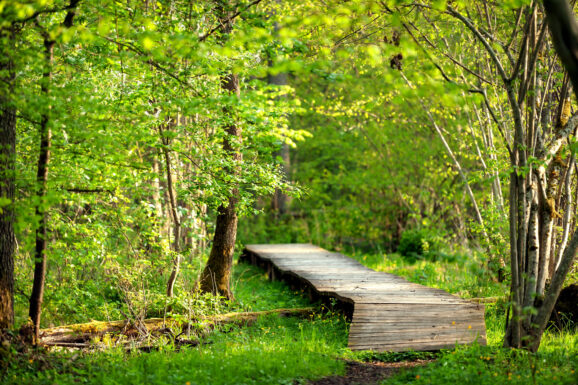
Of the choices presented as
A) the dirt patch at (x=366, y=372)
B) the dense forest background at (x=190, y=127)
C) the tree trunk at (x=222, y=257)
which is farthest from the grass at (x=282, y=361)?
the tree trunk at (x=222, y=257)

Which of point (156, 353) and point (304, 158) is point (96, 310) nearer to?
point (156, 353)

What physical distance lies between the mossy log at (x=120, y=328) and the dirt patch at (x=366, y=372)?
201cm

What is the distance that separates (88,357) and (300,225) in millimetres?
9728

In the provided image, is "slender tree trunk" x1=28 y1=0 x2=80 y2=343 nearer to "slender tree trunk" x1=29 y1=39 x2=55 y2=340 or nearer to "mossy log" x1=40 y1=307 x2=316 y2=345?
"slender tree trunk" x1=29 y1=39 x2=55 y2=340

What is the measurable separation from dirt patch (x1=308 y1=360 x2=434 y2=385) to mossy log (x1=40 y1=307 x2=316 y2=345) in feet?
6.61

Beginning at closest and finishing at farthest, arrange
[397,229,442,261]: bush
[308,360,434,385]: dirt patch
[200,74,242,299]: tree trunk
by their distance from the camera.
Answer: [308,360,434,385]: dirt patch < [200,74,242,299]: tree trunk < [397,229,442,261]: bush

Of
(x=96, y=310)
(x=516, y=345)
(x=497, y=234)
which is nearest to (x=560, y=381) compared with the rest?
(x=516, y=345)

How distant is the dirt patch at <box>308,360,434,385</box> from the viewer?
17.1 feet

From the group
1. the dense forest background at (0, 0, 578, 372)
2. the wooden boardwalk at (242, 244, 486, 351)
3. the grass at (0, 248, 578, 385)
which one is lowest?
the grass at (0, 248, 578, 385)

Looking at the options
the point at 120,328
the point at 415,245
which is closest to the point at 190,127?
the point at 120,328

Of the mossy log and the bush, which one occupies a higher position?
the bush

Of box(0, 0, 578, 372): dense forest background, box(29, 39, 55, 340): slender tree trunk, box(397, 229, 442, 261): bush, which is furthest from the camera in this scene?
box(397, 229, 442, 261): bush

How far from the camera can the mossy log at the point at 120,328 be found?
20.2 feet

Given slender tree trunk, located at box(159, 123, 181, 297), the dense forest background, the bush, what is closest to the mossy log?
the dense forest background
